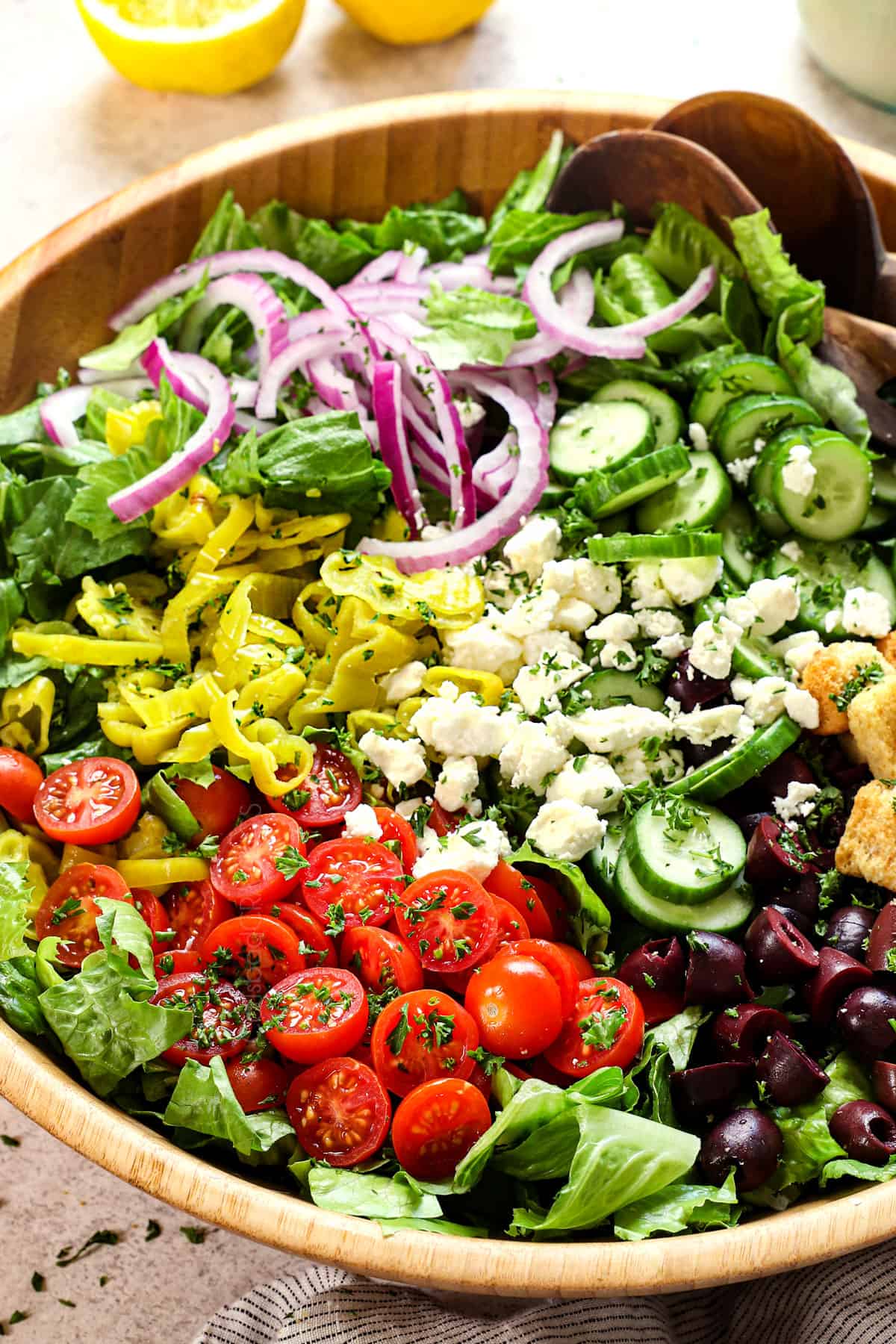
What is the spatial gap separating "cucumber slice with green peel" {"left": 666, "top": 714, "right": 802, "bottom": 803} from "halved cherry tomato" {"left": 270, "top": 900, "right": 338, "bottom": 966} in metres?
0.85

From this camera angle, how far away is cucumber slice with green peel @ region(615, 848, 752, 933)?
288 centimetres

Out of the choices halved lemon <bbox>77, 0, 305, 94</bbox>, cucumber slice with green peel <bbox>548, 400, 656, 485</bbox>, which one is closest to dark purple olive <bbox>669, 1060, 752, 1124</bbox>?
cucumber slice with green peel <bbox>548, 400, 656, 485</bbox>

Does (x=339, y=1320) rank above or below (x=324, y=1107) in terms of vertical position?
below

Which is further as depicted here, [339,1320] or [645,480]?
[645,480]

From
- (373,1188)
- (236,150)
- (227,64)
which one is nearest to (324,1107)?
(373,1188)

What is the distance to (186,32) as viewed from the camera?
4.54 m

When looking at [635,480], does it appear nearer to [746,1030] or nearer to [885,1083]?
[746,1030]

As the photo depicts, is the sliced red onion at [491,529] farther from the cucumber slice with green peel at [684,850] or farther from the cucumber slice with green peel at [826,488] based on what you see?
the cucumber slice with green peel at [684,850]

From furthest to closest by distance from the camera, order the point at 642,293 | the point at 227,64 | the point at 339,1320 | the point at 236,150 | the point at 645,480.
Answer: the point at 227,64
the point at 236,150
the point at 642,293
the point at 645,480
the point at 339,1320

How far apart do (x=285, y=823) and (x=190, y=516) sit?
88 centimetres

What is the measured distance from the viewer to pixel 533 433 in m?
3.54

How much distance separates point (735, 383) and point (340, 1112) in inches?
84.4

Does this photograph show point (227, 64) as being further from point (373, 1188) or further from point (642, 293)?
point (373, 1188)

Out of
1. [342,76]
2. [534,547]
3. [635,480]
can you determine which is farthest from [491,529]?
[342,76]
